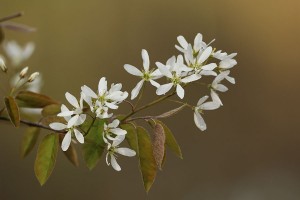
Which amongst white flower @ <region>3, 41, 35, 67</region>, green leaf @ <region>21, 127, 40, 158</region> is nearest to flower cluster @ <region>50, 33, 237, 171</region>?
green leaf @ <region>21, 127, 40, 158</region>

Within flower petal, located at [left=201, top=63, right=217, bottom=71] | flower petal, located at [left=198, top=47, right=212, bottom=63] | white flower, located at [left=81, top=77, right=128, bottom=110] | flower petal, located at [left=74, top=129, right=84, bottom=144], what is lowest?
flower petal, located at [left=74, top=129, right=84, bottom=144]

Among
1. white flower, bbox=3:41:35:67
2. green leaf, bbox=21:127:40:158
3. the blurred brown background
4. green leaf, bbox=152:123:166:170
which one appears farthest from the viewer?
the blurred brown background

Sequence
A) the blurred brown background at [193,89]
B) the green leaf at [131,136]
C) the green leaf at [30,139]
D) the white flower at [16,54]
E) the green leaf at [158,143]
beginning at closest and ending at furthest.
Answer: the green leaf at [158,143], the green leaf at [131,136], the green leaf at [30,139], the white flower at [16,54], the blurred brown background at [193,89]

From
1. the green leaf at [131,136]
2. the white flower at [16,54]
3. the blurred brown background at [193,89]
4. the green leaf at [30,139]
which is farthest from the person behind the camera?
the blurred brown background at [193,89]

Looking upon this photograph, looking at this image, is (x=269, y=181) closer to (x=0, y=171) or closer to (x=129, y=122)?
(x=0, y=171)

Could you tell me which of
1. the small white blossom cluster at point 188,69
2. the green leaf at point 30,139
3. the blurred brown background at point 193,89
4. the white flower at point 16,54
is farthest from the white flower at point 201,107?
the blurred brown background at point 193,89

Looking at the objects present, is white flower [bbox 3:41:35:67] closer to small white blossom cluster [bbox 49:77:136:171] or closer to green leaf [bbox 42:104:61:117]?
green leaf [bbox 42:104:61:117]

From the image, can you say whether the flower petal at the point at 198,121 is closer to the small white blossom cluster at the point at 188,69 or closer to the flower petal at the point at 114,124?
the small white blossom cluster at the point at 188,69

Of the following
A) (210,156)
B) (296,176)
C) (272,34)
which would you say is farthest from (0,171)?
(272,34)
